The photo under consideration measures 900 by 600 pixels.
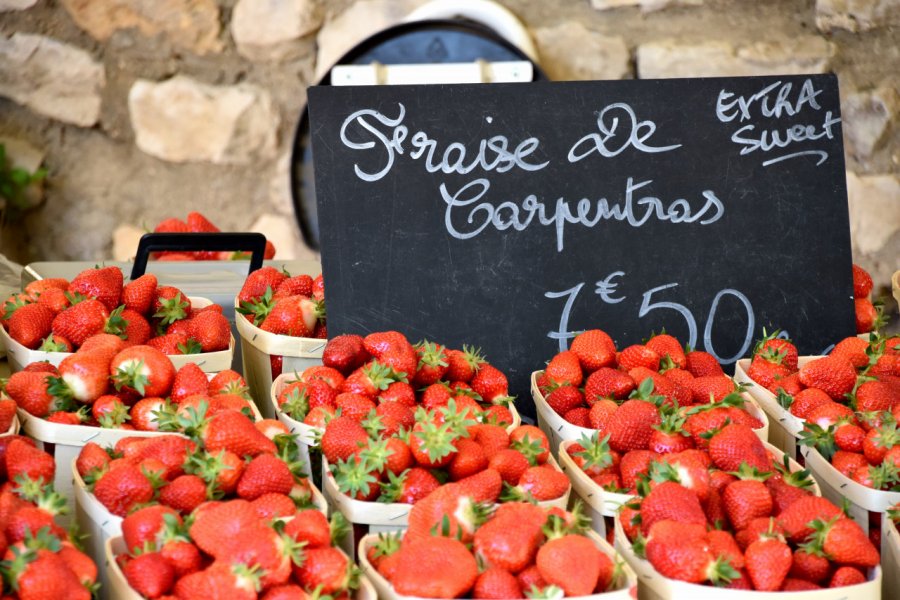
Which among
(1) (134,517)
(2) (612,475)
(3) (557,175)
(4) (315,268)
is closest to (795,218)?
(3) (557,175)

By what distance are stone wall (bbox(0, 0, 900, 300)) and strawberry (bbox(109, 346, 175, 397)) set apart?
1.61m

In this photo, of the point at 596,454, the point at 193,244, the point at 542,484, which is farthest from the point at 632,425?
the point at 193,244

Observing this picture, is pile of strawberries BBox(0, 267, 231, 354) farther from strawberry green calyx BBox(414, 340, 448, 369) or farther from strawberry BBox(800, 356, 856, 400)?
strawberry BBox(800, 356, 856, 400)

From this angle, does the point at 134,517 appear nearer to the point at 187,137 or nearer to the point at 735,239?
the point at 735,239

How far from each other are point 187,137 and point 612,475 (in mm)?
2003

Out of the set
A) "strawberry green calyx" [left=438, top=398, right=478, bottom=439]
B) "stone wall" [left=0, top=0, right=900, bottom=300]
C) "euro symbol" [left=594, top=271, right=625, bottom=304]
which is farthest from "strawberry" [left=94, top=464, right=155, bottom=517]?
"stone wall" [left=0, top=0, right=900, bottom=300]

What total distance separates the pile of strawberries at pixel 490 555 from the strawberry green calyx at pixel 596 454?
0.55ft

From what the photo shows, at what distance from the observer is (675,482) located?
3.52 feet

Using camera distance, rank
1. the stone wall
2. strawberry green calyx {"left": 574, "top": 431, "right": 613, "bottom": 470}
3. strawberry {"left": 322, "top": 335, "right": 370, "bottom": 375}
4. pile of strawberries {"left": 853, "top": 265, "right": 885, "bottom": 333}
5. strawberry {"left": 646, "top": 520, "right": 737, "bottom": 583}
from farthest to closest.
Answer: the stone wall < pile of strawberries {"left": 853, "top": 265, "right": 885, "bottom": 333} < strawberry {"left": 322, "top": 335, "right": 370, "bottom": 375} < strawberry green calyx {"left": 574, "top": 431, "right": 613, "bottom": 470} < strawberry {"left": 646, "top": 520, "right": 737, "bottom": 583}

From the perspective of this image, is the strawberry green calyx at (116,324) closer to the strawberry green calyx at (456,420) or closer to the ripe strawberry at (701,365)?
the strawberry green calyx at (456,420)

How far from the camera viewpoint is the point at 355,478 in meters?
1.06

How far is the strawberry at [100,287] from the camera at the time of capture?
149 cm

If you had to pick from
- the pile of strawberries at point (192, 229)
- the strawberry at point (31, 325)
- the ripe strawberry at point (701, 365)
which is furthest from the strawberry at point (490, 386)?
the pile of strawberries at point (192, 229)

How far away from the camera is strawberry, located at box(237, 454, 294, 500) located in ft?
3.35
